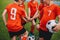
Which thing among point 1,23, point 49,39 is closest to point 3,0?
point 1,23

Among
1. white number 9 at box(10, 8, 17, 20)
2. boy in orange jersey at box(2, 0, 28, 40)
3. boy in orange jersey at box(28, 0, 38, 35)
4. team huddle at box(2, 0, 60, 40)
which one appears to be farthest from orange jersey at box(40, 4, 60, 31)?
white number 9 at box(10, 8, 17, 20)

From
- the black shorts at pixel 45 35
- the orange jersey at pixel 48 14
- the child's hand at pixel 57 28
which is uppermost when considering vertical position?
the orange jersey at pixel 48 14

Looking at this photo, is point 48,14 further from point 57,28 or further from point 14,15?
point 14,15

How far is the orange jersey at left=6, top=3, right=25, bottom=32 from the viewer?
393cm

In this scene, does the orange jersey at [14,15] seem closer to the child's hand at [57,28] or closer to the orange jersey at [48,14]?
the orange jersey at [48,14]

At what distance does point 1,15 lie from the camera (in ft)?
12.9

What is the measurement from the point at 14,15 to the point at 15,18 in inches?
1.8

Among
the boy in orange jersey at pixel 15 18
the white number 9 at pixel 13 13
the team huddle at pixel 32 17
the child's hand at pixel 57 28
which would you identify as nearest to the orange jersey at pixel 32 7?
the team huddle at pixel 32 17

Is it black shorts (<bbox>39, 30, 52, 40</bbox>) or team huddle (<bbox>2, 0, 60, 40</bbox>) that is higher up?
team huddle (<bbox>2, 0, 60, 40</bbox>)

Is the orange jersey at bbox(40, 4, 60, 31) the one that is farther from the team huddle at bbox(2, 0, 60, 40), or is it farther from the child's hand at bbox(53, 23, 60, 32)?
the child's hand at bbox(53, 23, 60, 32)

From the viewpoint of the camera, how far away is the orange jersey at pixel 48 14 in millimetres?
3906

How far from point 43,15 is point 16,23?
0.40 metres

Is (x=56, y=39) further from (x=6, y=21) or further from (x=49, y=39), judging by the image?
(x=6, y=21)

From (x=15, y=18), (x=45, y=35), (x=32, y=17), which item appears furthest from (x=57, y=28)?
(x=15, y=18)
